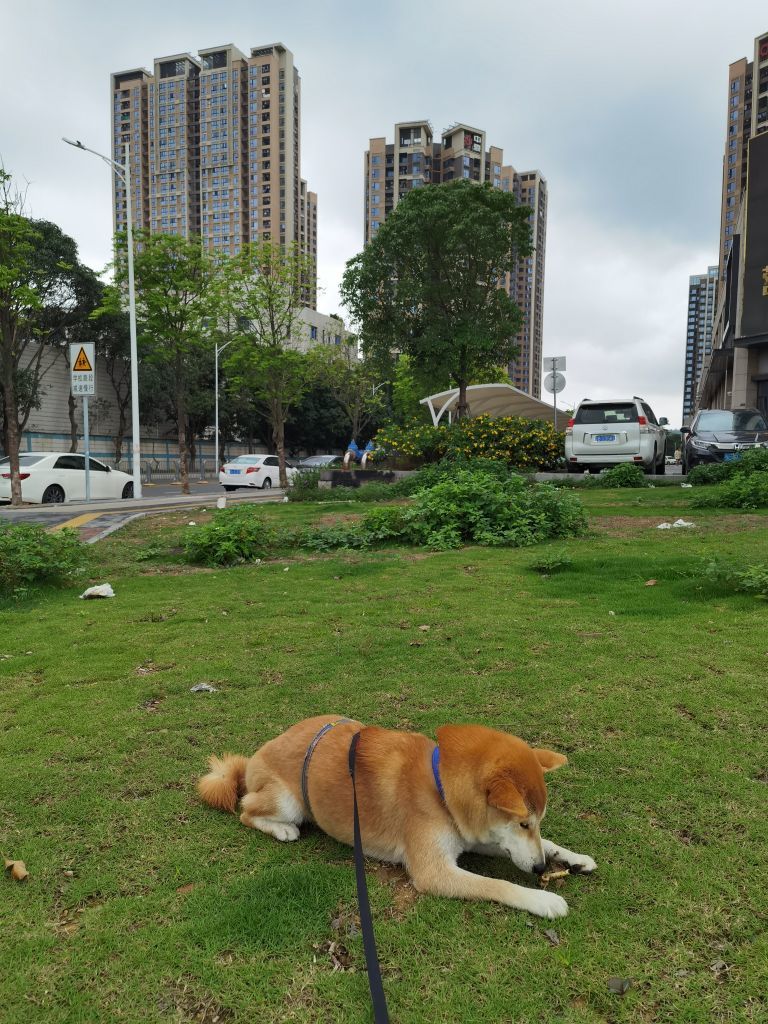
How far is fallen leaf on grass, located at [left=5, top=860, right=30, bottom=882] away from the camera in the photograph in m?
1.98

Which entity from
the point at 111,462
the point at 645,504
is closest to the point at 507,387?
the point at 645,504

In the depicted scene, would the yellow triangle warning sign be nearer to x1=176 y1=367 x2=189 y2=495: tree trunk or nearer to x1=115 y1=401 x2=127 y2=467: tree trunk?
x1=176 y1=367 x2=189 y2=495: tree trunk

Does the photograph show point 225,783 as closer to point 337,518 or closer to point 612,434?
point 337,518

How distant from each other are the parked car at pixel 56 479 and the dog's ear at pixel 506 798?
18479 millimetres

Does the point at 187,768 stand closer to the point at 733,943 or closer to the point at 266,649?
the point at 266,649

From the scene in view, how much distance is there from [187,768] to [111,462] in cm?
4972

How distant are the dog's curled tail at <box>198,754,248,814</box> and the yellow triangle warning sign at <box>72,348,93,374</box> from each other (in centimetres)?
1656

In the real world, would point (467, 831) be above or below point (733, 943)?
above

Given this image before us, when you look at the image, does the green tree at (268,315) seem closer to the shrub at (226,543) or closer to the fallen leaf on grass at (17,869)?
the shrub at (226,543)

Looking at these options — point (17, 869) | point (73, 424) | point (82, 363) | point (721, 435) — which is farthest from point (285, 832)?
point (73, 424)

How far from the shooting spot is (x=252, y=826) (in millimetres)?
Result: 2242

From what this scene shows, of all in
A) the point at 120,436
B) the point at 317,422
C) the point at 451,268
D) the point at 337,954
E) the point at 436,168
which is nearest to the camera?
the point at 337,954

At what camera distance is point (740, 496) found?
33.1 ft

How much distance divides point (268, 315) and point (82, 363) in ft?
33.0
